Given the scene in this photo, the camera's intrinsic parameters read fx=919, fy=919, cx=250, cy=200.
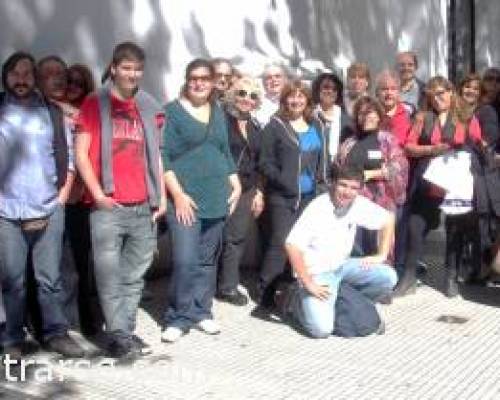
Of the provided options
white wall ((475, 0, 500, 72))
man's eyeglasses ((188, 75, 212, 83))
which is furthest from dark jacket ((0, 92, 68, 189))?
white wall ((475, 0, 500, 72))

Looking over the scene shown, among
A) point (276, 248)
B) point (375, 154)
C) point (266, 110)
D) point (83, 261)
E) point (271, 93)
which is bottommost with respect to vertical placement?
→ point (276, 248)

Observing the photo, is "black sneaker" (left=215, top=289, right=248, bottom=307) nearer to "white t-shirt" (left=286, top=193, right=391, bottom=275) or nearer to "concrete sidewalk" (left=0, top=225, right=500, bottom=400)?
A: "concrete sidewalk" (left=0, top=225, right=500, bottom=400)

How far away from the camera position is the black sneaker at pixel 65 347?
521 cm

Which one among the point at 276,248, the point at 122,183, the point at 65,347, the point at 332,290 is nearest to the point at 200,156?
the point at 122,183

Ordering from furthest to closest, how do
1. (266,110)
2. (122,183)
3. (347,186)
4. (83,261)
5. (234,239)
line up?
(266,110)
(234,239)
(347,186)
(83,261)
(122,183)

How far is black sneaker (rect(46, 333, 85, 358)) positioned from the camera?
5215 millimetres

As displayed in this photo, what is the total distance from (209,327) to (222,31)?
2.92 metres

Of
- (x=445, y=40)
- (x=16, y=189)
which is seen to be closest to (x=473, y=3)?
(x=445, y=40)

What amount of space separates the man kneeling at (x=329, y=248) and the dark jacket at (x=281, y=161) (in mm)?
316

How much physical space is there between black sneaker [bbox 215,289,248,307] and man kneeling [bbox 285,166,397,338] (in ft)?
2.50

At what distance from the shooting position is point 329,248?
5797 mm

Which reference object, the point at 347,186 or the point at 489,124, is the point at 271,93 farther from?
the point at 489,124

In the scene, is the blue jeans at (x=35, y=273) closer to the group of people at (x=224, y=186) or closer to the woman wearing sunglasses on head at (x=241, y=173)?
the group of people at (x=224, y=186)

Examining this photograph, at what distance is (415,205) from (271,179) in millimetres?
1242
